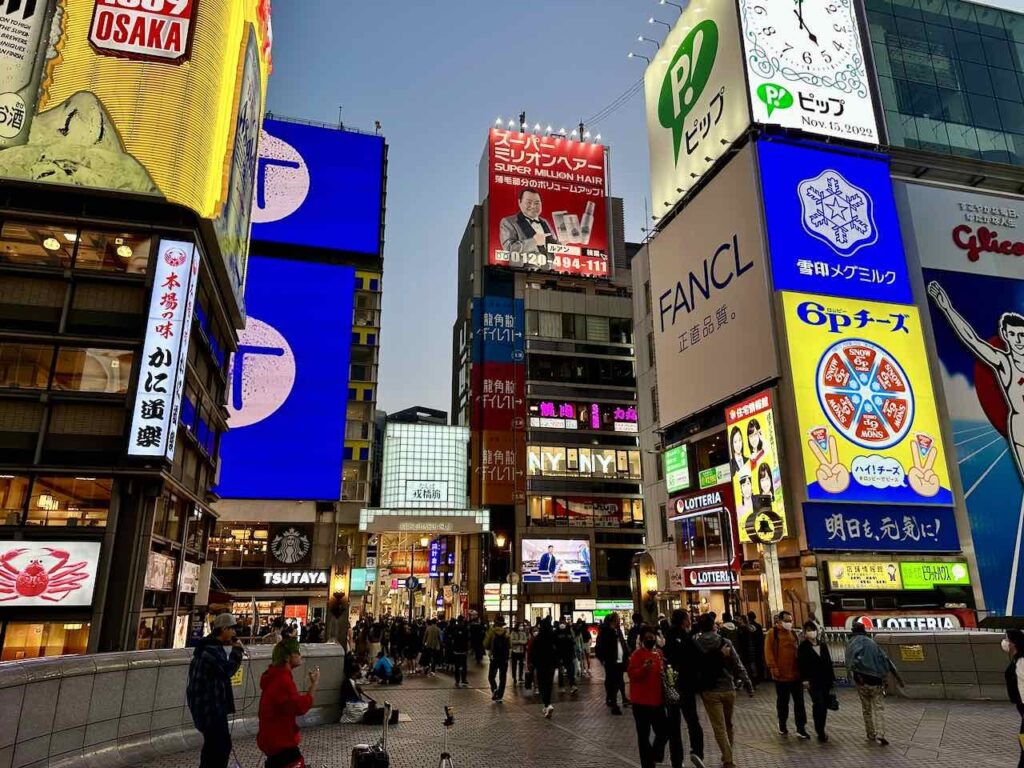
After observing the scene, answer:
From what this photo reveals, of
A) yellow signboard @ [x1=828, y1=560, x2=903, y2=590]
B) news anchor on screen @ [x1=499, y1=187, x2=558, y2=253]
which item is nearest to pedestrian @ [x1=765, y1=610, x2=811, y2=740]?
yellow signboard @ [x1=828, y1=560, x2=903, y2=590]

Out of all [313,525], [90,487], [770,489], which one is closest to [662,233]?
[770,489]

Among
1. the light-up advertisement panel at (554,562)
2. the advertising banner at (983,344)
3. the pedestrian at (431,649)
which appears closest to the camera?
the pedestrian at (431,649)

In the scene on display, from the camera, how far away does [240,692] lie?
11.4m

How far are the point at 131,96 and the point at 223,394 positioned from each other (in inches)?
504

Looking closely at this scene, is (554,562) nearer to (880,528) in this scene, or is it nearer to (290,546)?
(290,546)

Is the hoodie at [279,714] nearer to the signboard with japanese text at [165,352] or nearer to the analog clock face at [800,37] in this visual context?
the signboard with japanese text at [165,352]

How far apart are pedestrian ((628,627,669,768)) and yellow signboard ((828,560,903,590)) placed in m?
22.0

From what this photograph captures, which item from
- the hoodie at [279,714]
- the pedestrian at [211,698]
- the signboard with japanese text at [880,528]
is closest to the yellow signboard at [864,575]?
the signboard with japanese text at [880,528]

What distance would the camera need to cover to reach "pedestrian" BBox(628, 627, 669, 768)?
7.86 m

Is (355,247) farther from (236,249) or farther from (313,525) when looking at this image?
(236,249)

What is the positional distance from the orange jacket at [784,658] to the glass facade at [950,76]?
36.5m

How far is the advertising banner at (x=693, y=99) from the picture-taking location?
3588 centimetres

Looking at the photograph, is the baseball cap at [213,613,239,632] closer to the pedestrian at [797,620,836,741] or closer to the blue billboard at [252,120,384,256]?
the pedestrian at [797,620,836,741]

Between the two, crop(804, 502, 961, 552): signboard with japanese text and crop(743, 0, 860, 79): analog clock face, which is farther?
crop(743, 0, 860, 79): analog clock face
